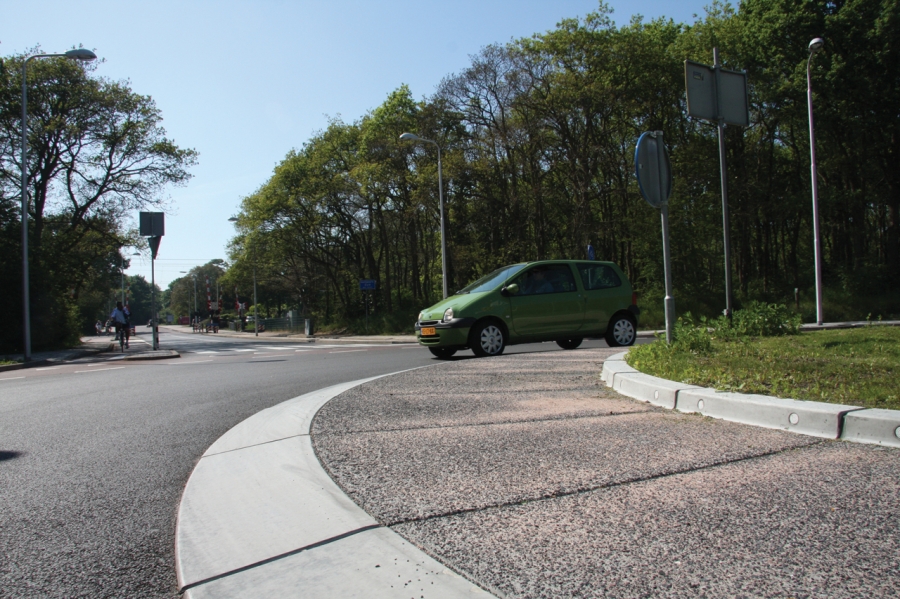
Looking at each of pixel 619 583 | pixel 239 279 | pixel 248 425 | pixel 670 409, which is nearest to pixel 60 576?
pixel 619 583

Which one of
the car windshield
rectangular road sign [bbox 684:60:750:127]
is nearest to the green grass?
rectangular road sign [bbox 684:60:750:127]

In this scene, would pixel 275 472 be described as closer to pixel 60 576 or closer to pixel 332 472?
pixel 332 472

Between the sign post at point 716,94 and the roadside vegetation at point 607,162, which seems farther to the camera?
the roadside vegetation at point 607,162

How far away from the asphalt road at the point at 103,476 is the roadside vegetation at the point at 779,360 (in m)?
3.94

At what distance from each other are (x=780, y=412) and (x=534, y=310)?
24.5ft

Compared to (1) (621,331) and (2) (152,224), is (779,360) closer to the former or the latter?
(1) (621,331)

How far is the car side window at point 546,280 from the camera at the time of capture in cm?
1148

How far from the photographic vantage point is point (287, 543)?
2.44 m

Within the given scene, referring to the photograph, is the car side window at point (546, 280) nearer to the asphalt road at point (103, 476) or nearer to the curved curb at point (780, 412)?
the asphalt road at point (103, 476)

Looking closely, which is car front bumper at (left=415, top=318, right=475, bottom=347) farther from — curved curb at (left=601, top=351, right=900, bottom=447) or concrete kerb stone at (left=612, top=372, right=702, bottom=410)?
curved curb at (left=601, top=351, right=900, bottom=447)

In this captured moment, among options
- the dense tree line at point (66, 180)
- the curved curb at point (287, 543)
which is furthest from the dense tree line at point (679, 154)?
the curved curb at point (287, 543)

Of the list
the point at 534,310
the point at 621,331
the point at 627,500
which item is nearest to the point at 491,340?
the point at 534,310

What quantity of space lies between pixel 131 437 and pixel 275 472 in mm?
2124

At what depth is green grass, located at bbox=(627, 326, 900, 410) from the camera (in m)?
4.32
